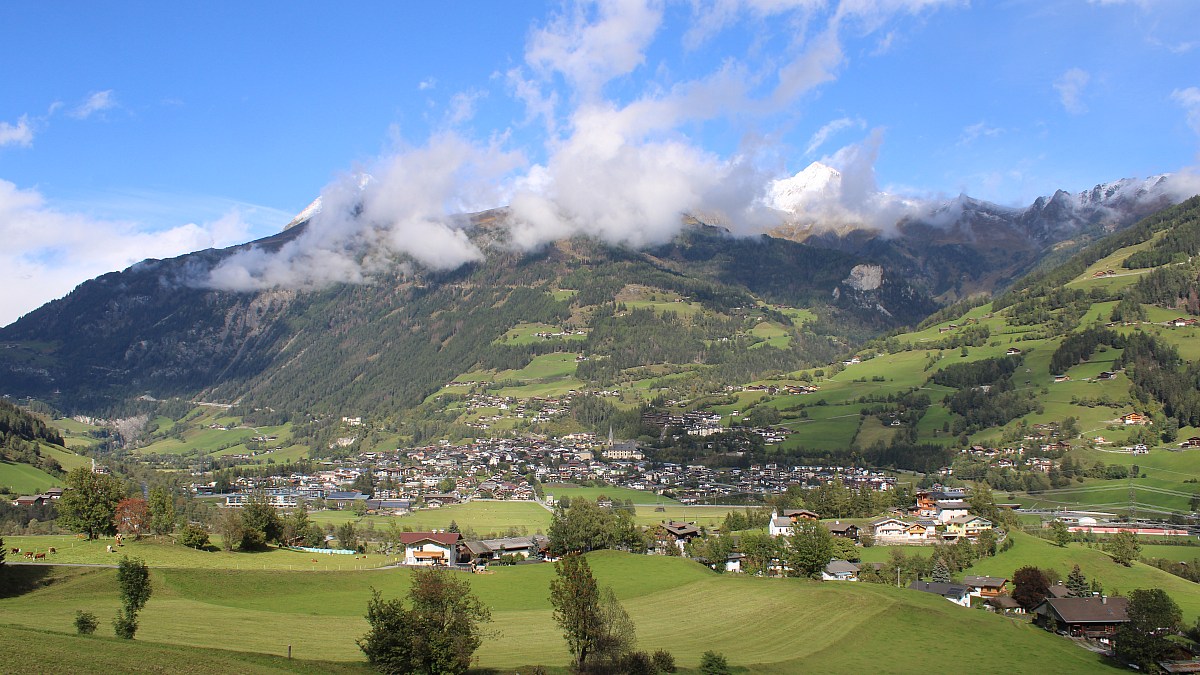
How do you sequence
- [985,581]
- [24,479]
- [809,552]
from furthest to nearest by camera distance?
1. [24,479]
2. [985,581]
3. [809,552]

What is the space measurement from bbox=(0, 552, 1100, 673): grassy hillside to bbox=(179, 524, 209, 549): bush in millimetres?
12691

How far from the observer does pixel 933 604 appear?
196 feet

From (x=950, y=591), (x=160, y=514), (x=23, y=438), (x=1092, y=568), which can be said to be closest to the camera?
(x=950, y=591)

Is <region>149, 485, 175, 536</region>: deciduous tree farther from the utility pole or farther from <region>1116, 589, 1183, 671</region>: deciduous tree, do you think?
the utility pole

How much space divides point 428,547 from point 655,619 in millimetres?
31820

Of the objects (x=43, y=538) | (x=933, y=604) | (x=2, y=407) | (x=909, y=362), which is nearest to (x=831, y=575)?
(x=933, y=604)

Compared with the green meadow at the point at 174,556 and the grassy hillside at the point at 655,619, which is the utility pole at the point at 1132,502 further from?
the green meadow at the point at 174,556

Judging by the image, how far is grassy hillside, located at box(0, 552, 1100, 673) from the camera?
46.5 m

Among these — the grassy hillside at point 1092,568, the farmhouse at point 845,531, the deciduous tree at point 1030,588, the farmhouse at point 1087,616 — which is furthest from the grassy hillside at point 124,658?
the farmhouse at point 845,531

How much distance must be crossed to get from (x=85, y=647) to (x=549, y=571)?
1666 inches

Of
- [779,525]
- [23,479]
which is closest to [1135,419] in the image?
[779,525]

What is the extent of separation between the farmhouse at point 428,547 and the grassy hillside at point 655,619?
12.3 meters

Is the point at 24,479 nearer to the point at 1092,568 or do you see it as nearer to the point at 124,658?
the point at 124,658

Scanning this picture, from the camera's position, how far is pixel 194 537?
73.2 metres
